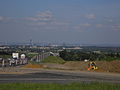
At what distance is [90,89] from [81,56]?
64.4 m

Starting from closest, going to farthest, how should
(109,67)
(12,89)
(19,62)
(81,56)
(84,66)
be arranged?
(12,89) < (109,67) < (84,66) < (19,62) < (81,56)

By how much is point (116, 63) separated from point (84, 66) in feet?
17.6

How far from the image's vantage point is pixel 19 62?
47969 millimetres

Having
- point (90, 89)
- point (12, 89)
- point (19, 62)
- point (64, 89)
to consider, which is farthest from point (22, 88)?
point (19, 62)

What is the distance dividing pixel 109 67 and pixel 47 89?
22.0m

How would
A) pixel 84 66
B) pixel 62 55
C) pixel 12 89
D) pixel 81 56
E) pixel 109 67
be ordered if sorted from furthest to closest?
1. pixel 62 55
2. pixel 81 56
3. pixel 84 66
4. pixel 109 67
5. pixel 12 89

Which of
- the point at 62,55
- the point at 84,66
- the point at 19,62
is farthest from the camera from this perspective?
the point at 62,55

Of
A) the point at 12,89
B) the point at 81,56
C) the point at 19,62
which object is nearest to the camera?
the point at 12,89

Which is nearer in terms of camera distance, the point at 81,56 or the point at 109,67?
the point at 109,67

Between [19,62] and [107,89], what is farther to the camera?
[19,62]

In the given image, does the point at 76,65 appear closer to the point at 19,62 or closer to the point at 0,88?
the point at 19,62

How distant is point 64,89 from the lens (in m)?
15.1

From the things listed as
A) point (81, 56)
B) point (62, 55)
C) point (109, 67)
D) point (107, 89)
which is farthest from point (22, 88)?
point (62, 55)

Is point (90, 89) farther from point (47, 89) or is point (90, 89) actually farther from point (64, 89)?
point (47, 89)
